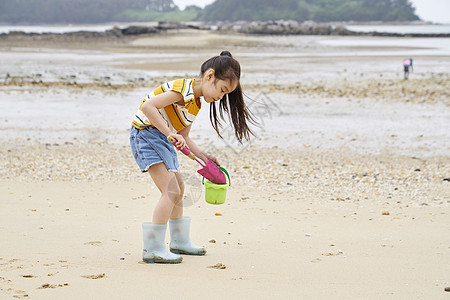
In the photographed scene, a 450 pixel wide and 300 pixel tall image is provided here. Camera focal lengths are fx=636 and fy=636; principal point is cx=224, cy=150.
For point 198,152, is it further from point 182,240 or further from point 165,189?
point 182,240

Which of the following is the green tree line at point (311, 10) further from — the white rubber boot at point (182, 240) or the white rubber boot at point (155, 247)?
the white rubber boot at point (155, 247)

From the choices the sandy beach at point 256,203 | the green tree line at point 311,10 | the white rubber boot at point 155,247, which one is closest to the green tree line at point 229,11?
the green tree line at point 311,10

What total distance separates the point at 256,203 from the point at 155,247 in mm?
2075

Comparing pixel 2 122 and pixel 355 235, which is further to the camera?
pixel 2 122

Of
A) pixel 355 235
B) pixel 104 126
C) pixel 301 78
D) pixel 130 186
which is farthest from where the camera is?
pixel 301 78

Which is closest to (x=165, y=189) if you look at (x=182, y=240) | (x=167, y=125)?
(x=167, y=125)

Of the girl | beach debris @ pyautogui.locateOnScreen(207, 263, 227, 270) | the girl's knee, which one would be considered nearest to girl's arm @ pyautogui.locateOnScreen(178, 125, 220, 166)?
the girl

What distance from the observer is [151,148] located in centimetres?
367

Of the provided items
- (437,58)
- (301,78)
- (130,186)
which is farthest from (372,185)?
(437,58)

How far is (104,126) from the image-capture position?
10.3 m

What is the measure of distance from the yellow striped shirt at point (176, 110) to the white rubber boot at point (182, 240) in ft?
1.98

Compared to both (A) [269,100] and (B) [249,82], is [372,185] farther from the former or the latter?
(B) [249,82]

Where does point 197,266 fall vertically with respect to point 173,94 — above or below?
below

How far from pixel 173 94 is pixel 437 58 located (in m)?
23.6
